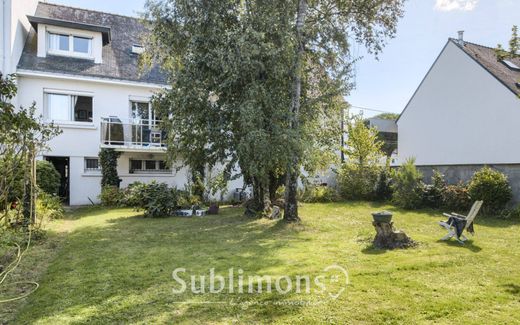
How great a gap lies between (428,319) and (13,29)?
17102 mm

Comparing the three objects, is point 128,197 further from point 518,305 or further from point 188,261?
point 518,305

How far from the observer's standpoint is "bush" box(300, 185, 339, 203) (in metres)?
16.6

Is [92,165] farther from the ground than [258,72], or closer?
closer

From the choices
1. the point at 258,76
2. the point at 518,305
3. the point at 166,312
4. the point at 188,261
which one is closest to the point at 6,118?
the point at 188,261

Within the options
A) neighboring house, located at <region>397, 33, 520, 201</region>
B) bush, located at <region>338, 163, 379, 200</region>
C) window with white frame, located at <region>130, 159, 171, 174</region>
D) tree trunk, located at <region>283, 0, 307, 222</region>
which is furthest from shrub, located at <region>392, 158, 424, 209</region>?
window with white frame, located at <region>130, 159, 171, 174</region>

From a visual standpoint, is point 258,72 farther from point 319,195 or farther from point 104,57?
point 104,57

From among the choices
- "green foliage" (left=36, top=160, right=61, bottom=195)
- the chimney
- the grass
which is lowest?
the grass

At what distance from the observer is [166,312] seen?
13.4 ft

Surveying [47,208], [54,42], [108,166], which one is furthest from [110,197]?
[54,42]

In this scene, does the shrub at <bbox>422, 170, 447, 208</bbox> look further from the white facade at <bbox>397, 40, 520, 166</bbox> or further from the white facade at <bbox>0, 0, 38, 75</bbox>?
the white facade at <bbox>0, 0, 38, 75</bbox>

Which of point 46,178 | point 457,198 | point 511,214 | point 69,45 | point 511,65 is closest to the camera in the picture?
point 511,214

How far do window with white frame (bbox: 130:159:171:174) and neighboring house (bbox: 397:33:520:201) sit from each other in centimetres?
1192

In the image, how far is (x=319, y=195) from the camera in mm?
16812

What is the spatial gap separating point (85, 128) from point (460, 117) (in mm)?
17913
